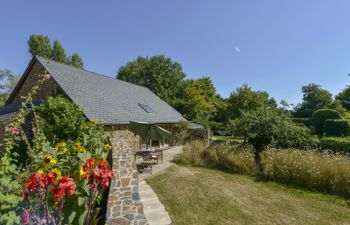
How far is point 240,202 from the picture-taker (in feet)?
23.9

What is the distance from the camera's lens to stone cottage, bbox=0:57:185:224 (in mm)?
4055

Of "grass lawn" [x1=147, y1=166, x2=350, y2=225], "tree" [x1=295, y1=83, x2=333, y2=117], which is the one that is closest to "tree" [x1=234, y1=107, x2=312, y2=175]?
"grass lawn" [x1=147, y1=166, x2=350, y2=225]

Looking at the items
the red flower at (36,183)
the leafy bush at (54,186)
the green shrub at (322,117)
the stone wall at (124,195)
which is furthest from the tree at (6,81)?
the green shrub at (322,117)

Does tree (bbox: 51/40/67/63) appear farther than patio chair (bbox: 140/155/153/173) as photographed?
Yes

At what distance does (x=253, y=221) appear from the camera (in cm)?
604

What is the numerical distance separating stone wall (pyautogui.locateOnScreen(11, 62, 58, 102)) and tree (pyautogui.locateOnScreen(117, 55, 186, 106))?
27531 mm

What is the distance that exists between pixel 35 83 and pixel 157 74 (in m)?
31.2

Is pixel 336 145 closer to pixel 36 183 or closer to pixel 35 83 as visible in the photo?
pixel 36 183

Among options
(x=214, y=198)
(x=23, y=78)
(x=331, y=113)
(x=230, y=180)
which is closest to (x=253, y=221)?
(x=214, y=198)

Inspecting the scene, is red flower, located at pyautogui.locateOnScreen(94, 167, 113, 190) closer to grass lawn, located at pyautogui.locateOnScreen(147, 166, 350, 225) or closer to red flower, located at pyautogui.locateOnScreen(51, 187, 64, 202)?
red flower, located at pyautogui.locateOnScreen(51, 187, 64, 202)

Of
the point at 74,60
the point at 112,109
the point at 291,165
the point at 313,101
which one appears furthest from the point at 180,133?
the point at 313,101

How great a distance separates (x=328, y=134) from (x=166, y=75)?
104ft

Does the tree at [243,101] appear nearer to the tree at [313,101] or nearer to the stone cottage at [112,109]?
the stone cottage at [112,109]

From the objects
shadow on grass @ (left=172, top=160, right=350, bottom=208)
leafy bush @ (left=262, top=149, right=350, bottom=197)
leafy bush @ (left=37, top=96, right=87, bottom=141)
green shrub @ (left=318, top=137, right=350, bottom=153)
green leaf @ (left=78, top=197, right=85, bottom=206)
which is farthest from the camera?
green shrub @ (left=318, top=137, right=350, bottom=153)
